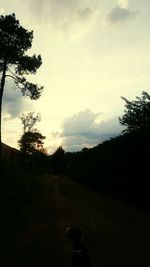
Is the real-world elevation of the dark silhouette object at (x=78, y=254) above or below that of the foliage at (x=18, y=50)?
below

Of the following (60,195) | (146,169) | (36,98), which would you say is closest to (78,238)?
(146,169)

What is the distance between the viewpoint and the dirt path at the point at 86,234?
13.3m

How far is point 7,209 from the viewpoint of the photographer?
1878 cm

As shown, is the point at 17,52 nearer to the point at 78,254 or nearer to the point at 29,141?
the point at 78,254

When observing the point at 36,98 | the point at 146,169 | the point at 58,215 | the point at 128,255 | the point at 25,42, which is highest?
the point at 25,42

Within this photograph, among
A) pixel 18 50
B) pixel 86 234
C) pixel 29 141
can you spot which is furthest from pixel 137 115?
pixel 29 141

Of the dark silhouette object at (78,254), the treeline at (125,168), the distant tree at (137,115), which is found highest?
the distant tree at (137,115)

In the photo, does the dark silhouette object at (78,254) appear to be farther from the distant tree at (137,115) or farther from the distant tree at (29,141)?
the distant tree at (29,141)

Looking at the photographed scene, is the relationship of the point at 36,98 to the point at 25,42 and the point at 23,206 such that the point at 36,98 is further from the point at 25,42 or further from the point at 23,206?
the point at 23,206

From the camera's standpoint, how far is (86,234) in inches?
639

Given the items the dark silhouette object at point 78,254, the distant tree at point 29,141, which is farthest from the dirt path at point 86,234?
the distant tree at point 29,141

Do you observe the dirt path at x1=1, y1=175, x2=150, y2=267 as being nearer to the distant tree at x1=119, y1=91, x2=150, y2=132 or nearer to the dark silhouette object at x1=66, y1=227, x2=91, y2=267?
the dark silhouette object at x1=66, y1=227, x2=91, y2=267

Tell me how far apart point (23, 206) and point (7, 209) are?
10.3ft

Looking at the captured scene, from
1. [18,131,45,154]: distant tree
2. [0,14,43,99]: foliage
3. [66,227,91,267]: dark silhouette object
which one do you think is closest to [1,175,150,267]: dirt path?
[66,227,91,267]: dark silhouette object
